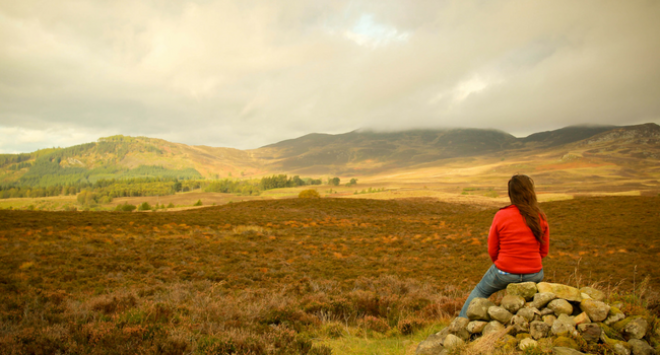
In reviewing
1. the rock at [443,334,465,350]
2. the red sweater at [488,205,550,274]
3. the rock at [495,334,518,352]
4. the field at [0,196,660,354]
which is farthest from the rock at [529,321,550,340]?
the field at [0,196,660,354]

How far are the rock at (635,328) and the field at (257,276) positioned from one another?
2.86 metres

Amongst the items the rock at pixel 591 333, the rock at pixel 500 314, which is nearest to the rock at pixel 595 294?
the rock at pixel 591 333

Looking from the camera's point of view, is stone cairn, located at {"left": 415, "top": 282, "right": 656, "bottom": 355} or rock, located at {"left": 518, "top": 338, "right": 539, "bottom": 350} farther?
rock, located at {"left": 518, "top": 338, "right": 539, "bottom": 350}

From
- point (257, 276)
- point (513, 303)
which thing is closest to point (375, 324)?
point (513, 303)

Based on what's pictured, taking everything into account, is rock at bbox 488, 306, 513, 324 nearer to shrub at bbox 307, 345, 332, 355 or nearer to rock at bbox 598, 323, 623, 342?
rock at bbox 598, 323, 623, 342

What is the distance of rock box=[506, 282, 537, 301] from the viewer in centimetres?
400

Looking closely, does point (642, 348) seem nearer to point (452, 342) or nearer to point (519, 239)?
Result: point (519, 239)

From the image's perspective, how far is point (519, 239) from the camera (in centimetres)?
388

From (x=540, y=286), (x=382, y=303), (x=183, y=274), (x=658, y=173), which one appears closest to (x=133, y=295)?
(x=183, y=274)

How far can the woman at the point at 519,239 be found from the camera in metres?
3.90

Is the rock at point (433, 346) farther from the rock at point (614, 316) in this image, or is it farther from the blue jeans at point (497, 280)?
the rock at point (614, 316)

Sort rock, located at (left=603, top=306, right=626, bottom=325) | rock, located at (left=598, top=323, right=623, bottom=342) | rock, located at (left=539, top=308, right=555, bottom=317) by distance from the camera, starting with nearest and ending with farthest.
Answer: rock, located at (left=598, top=323, right=623, bottom=342)
rock, located at (left=603, top=306, right=626, bottom=325)
rock, located at (left=539, top=308, right=555, bottom=317)

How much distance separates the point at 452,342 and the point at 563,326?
1368mm

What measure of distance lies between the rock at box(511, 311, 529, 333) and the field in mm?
1817
